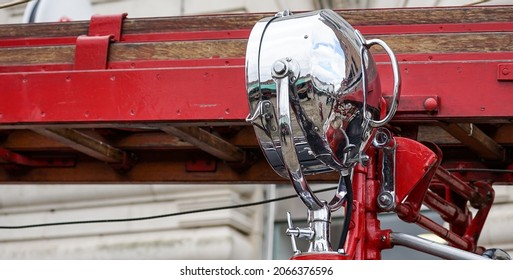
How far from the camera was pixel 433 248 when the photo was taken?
3186 millimetres

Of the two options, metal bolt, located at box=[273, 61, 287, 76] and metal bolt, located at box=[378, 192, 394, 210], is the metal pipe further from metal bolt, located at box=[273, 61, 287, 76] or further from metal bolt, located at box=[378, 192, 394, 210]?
metal bolt, located at box=[273, 61, 287, 76]

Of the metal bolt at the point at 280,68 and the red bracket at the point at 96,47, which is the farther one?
the red bracket at the point at 96,47

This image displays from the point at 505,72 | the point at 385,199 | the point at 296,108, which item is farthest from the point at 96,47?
the point at 296,108

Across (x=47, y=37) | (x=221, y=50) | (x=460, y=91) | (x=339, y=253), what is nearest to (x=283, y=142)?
(x=339, y=253)

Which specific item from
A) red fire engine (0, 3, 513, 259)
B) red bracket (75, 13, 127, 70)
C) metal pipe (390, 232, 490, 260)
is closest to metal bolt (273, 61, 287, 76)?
red fire engine (0, 3, 513, 259)

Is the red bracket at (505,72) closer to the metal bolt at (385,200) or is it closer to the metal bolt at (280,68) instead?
the metal bolt at (385,200)

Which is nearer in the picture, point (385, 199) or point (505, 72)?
point (385, 199)

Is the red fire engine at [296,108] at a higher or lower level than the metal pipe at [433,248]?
higher

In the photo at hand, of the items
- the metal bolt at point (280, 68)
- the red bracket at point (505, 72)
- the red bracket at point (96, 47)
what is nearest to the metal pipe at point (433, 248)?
the red bracket at point (505, 72)

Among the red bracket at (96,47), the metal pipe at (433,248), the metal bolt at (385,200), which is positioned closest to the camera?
the metal pipe at (433,248)

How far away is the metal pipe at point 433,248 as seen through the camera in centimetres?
310

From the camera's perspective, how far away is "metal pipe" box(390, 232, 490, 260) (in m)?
3.10

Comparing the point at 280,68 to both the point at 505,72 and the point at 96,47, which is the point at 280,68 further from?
the point at 96,47

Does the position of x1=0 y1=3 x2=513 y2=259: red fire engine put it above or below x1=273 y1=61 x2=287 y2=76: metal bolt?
above
